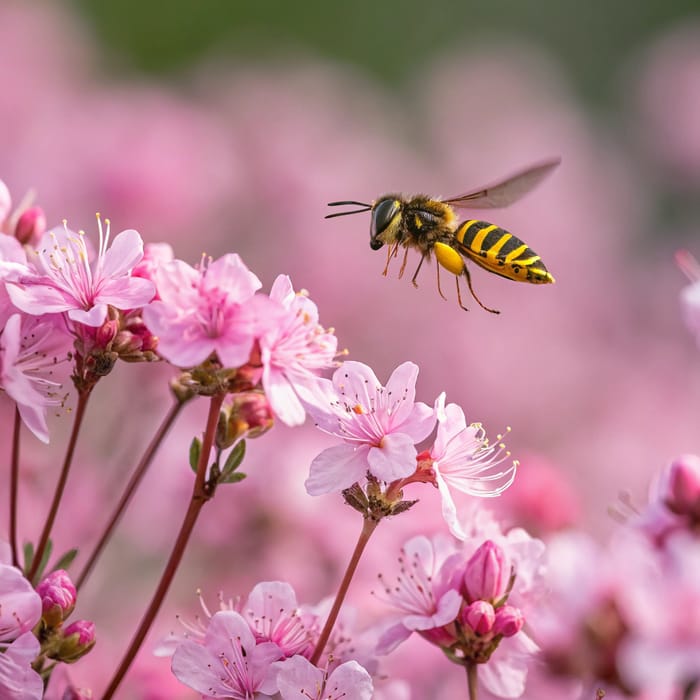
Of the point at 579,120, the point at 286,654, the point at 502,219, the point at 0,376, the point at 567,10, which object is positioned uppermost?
the point at 567,10

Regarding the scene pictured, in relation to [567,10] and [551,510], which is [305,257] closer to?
[551,510]

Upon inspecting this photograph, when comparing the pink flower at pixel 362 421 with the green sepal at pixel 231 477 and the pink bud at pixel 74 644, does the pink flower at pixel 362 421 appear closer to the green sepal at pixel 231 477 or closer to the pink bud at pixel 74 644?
the green sepal at pixel 231 477

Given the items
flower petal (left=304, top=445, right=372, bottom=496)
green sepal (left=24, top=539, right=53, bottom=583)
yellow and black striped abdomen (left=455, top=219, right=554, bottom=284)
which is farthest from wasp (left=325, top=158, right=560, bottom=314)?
green sepal (left=24, top=539, right=53, bottom=583)

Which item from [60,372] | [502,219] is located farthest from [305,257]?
[60,372]

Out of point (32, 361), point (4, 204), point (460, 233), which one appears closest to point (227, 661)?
point (32, 361)

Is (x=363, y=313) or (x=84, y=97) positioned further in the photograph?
(x=84, y=97)

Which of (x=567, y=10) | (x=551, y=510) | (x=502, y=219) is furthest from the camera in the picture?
(x=567, y=10)

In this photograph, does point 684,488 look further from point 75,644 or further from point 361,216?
point 361,216

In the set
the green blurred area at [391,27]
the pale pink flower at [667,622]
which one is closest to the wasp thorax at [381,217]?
the pale pink flower at [667,622]
